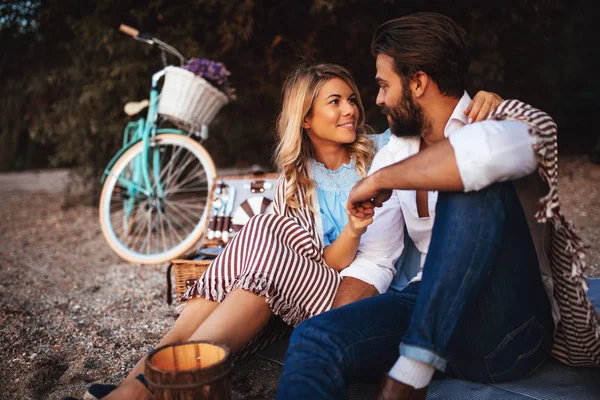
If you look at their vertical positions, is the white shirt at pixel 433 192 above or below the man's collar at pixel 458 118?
below

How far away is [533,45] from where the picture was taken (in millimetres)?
5738

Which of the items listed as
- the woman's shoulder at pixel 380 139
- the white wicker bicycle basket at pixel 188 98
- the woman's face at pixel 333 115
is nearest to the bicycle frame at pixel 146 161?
the white wicker bicycle basket at pixel 188 98

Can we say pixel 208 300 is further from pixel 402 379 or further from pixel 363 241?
pixel 402 379

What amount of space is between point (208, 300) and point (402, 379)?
31.0 inches

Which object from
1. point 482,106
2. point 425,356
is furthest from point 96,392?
point 482,106

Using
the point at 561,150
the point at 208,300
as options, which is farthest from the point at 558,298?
the point at 561,150

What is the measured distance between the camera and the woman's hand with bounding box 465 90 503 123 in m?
1.70

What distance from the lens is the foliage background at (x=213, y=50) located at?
4796mm

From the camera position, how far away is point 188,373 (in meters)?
1.32

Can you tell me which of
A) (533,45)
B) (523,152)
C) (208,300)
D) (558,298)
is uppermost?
(533,45)

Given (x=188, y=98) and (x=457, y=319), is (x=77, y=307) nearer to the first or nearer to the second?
(x=188, y=98)

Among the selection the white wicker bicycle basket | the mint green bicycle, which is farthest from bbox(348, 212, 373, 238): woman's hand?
the white wicker bicycle basket

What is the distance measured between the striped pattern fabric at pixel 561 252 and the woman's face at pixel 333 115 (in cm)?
85

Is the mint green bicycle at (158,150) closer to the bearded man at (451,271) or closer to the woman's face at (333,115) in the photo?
the woman's face at (333,115)
